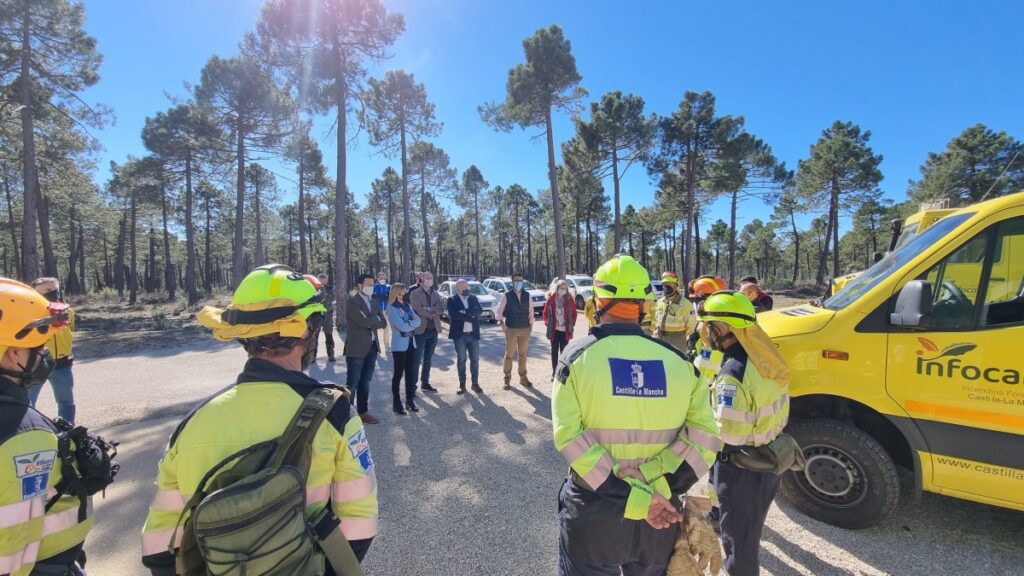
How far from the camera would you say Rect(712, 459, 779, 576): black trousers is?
2.23m

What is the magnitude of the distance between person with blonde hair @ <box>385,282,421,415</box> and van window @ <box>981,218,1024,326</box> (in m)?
5.50

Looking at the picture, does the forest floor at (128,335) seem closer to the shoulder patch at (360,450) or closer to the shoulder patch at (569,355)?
the shoulder patch at (360,450)

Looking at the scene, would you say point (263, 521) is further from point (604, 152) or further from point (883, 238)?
point (883, 238)

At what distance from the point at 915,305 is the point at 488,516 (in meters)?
3.29

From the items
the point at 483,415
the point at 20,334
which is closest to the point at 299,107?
the point at 483,415

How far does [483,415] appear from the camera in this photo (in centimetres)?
571

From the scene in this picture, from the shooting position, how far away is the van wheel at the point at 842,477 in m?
2.90

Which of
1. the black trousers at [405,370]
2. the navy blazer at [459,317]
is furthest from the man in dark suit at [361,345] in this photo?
the navy blazer at [459,317]

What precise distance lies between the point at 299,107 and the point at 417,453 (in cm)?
1518

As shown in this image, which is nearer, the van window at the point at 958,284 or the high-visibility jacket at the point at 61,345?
the van window at the point at 958,284

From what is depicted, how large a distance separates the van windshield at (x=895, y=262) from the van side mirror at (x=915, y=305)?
14.8 inches

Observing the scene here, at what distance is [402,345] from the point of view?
5793 millimetres

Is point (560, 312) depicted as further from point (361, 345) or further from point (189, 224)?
point (189, 224)

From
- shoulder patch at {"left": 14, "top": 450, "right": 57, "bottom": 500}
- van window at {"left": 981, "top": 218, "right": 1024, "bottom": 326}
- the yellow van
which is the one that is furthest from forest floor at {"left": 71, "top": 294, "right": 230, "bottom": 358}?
van window at {"left": 981, "top": 218, "right": 1024, "bottom": 326}
